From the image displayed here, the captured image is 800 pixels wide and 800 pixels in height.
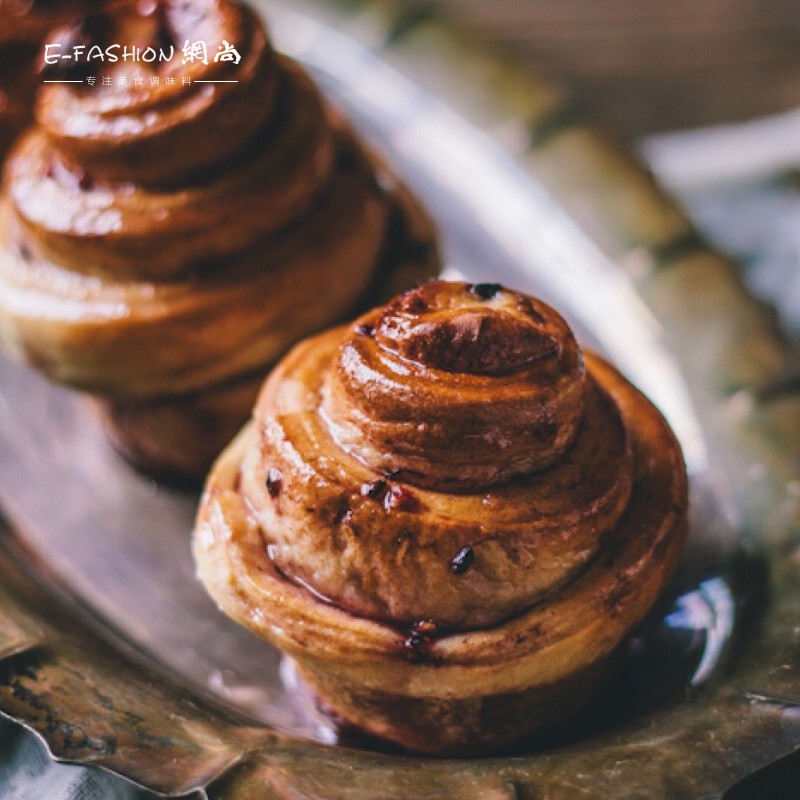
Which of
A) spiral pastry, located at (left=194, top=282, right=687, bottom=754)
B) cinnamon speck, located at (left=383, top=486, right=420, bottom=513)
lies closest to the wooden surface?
spiral pastry, located at (left=194, top=282, right=687, bottom=754)

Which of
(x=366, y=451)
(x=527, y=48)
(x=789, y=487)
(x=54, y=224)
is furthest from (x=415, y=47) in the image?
(x=366, y=451)

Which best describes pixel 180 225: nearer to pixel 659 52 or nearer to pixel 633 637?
pixel 633 637

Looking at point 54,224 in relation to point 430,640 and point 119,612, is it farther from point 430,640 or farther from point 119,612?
point 430,640

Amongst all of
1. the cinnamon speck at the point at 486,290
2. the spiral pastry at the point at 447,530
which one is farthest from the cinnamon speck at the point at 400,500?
the cinnamon speck at the point at 486,290

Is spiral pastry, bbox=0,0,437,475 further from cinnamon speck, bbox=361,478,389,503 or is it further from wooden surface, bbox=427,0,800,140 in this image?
wooden surface, bbox=427,0,800,140

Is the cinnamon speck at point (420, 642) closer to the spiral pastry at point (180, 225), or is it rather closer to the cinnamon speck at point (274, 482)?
the cinnamon speck at point (274, 482)
